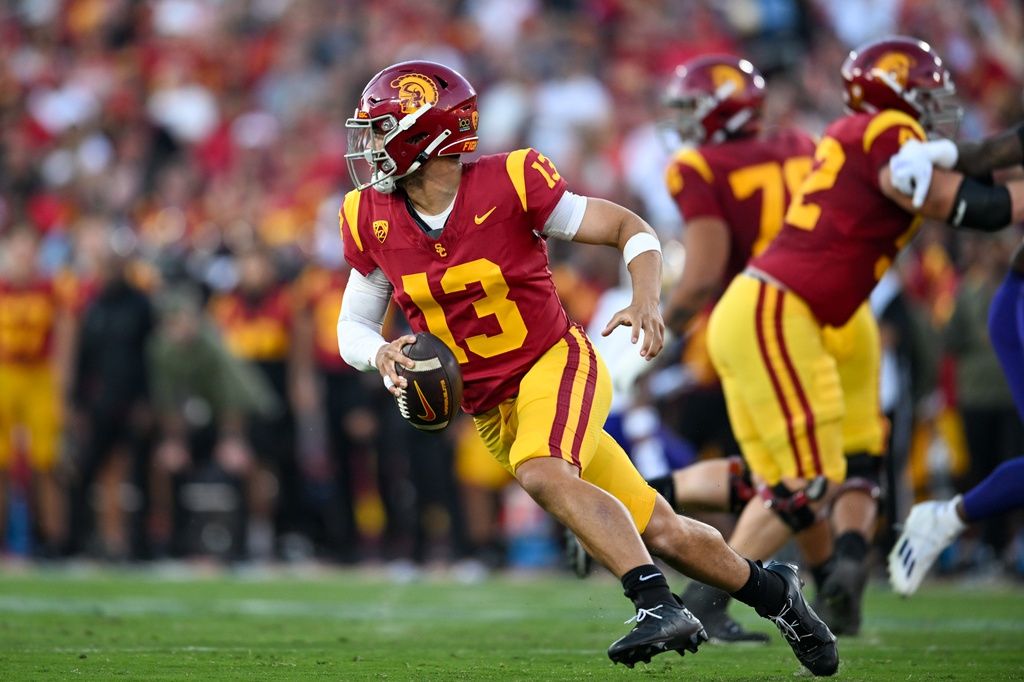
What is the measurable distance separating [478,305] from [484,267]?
12 cm

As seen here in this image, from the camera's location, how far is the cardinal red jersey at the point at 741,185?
6.69 meters

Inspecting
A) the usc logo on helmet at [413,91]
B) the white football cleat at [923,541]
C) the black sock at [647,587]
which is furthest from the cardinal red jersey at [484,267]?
the white football cleat at [923,541]

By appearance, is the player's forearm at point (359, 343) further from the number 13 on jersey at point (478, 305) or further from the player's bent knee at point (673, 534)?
the player's bent knee at point (673, 534)

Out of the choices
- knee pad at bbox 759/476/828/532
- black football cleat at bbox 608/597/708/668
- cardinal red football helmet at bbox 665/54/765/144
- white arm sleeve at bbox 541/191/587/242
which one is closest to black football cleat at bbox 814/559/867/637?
knee pad at bbox 759/476/828/532

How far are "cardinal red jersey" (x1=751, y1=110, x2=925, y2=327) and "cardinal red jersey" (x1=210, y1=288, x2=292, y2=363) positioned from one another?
571 cm

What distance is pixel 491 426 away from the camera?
514 centimetres

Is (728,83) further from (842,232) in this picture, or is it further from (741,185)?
(842,232)

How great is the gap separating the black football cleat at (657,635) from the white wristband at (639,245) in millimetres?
1024

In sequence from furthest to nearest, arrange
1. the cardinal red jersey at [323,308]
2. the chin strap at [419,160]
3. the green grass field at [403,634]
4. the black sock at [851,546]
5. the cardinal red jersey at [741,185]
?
the cardinal red jersey at [323,308]
the cardinal red jersey at [741,185]
the black sock at [851,546]
the green grass field at [403,634]
the chin strap at [419,160]

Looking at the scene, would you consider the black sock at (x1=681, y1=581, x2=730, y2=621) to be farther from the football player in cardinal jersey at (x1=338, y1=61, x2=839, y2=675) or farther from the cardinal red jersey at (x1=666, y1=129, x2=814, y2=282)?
the cardinal red jersey at (x1=666, y1=129, x2=814, y2=282)

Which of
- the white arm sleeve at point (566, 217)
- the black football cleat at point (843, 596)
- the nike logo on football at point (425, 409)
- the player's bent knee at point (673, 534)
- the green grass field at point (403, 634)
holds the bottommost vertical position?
the green grass field at point (403, 634)

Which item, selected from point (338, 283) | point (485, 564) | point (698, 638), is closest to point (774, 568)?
point (698, 638)

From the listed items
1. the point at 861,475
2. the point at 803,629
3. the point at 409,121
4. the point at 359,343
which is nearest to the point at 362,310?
the point at 359,343

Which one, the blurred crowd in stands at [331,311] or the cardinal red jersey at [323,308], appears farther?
the cardinal red jersey at [323,308]
